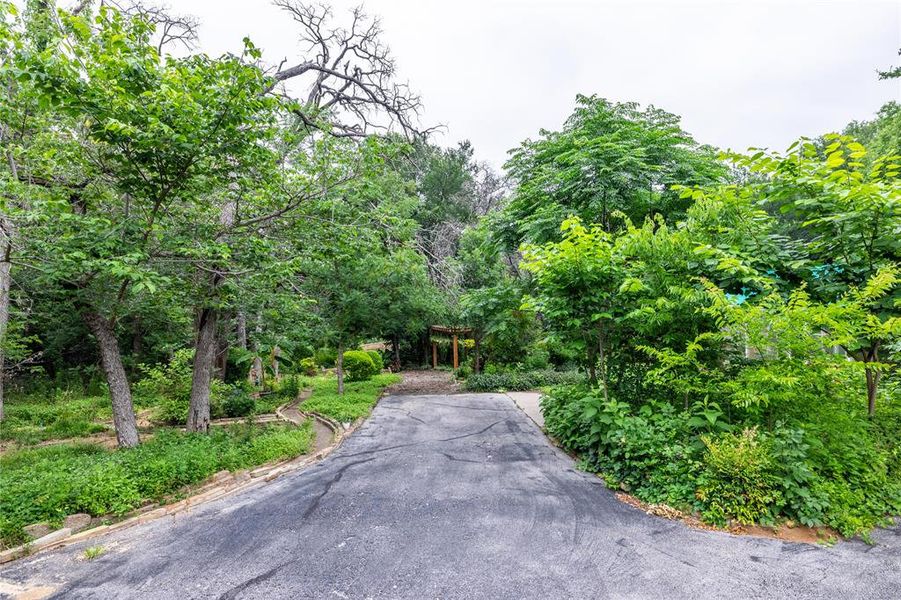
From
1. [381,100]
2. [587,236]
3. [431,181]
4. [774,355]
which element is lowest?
[774,355]

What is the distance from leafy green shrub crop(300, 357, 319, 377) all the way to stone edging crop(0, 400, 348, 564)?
412 inches

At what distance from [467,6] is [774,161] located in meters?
8.27

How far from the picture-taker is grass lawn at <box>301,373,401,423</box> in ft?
27.0

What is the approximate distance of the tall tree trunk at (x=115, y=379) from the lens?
5.11 m

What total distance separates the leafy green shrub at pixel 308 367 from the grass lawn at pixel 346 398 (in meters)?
2.40

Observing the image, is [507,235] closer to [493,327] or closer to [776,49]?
[493,327]

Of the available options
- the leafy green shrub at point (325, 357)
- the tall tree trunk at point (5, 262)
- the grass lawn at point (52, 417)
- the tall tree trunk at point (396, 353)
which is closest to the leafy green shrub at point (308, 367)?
the leafy green shrub at point (325, 357)

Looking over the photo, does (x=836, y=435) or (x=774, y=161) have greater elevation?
(x=774, y=161)

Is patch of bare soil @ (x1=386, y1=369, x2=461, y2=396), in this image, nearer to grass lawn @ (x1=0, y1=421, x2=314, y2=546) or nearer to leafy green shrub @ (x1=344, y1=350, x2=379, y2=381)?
leafy green shrub @ (x1=344, y1=350, x2=379, y2=381)

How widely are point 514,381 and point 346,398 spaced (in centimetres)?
508

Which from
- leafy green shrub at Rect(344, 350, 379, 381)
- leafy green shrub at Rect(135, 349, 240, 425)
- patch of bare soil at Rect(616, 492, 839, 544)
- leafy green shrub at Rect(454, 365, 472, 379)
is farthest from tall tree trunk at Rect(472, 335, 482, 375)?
patch of bare soil at Rect(616, 492, 839, 544)

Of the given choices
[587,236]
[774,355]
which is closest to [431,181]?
[587,236]

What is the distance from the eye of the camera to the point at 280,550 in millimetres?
3082

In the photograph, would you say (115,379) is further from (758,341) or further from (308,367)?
(308,367)
